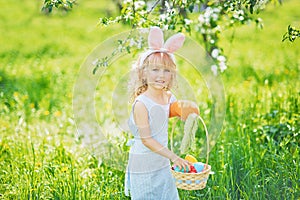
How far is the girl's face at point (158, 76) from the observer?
7.22 feet

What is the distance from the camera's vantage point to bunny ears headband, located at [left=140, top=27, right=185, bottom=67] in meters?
2.21

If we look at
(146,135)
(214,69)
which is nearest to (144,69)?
(146,135)

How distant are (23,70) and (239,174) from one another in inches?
128

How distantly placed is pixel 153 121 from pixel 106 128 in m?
1.53

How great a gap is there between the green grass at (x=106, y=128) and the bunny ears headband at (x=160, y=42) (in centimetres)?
68

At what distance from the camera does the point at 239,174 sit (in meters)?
2.70

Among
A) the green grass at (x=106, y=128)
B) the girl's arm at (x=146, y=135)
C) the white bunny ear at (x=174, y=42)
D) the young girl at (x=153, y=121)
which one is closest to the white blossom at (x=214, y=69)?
the green grass at (x=106, y=128)

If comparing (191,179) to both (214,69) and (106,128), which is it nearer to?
(214,69)

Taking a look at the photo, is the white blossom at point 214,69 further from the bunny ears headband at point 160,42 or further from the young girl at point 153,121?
the bunny ears headband at point 160,42

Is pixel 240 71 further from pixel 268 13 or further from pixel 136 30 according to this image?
pixel 268 13

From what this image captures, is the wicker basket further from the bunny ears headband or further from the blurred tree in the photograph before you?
the blurred tree

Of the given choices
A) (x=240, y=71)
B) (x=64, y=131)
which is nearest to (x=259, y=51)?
(x=240, y=71)

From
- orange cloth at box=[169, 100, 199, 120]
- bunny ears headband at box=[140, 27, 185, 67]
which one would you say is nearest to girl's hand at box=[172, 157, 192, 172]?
orange cloth at box=[169, 100, 199, 120]

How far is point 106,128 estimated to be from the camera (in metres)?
3.71
